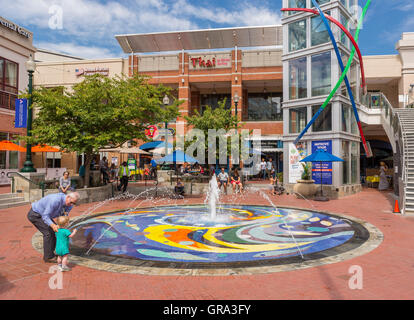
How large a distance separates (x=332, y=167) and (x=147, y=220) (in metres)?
11.7

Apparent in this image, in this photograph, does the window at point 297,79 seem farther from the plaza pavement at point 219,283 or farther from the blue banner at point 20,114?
the blue banner at point 20,114

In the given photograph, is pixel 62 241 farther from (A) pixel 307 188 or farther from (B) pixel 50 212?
(A) pixel 307 188

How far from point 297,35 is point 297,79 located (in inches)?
113

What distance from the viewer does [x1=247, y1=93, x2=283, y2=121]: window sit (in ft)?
114

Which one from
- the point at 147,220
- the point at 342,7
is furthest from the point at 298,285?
the point at 342,7

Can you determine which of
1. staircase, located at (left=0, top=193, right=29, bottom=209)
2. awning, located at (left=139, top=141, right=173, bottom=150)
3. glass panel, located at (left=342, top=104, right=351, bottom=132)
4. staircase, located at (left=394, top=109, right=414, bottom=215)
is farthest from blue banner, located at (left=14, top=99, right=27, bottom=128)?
staircase, located at (left=394, top=109, right=414, bottom=215)

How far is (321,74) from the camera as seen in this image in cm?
1778

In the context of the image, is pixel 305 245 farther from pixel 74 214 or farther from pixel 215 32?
pixel 215 32

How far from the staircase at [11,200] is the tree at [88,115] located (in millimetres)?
2515

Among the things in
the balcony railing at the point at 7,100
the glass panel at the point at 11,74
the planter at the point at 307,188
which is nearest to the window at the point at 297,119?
the planter at the point at 307,188

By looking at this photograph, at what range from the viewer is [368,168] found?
28.4m

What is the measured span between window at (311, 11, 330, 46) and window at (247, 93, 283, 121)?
54.6 ft

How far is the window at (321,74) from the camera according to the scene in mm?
17484

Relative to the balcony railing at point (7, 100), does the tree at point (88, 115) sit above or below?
below
